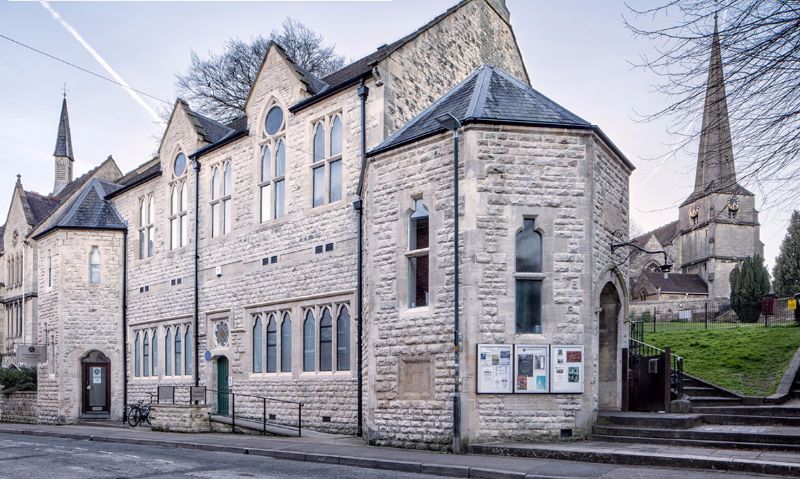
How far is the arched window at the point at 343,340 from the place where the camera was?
19469mm

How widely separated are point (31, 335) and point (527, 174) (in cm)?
2901

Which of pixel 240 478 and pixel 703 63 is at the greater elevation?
pixel 703 63

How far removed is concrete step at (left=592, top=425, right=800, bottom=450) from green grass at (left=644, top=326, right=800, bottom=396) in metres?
4.55

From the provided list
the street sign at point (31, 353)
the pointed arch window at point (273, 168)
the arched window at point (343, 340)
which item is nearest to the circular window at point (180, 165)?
the pointed arch window at point (273, 168)

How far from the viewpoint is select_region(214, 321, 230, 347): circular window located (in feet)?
77.3

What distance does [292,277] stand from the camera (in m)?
21.1

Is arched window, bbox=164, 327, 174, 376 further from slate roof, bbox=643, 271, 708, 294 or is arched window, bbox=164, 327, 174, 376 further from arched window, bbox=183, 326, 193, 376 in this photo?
slate roof, bbox=643, 271, 708, 294

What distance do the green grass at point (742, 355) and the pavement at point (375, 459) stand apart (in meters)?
6.70

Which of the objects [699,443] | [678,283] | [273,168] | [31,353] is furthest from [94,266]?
[678,283]

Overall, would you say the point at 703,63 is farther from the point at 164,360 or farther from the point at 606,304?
the point at 164,360

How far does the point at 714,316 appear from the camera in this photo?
5159 cm

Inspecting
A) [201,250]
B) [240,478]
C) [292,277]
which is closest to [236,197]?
[201,250]

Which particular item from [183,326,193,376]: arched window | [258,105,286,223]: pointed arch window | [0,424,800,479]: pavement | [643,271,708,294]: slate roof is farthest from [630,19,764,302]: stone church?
[0,424,800,479]: pavement

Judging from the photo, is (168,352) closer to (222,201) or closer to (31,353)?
(222,201)
